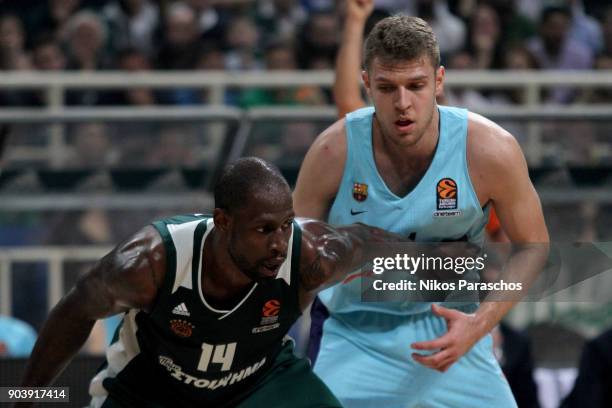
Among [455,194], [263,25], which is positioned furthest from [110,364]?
[263,25]

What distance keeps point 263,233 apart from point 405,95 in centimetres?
68

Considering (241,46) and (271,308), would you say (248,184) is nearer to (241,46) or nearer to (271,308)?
(271,308)

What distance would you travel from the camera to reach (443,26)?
8.49 meters

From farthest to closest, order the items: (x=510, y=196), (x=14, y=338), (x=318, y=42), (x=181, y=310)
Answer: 1. (x=318, y=42)
2. (x=14, y=338)
3. (x=510, y=196)
4. (x=181, y=310)

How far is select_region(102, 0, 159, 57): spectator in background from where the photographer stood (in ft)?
28.1

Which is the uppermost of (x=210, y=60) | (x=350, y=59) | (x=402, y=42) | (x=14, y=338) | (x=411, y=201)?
(x=402, y=42)

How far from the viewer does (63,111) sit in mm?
6609

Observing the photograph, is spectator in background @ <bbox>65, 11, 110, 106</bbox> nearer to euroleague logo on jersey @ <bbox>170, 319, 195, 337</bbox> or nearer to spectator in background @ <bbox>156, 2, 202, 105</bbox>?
spectator in background @ <bbox>156, 2, 202, 105</bbox>

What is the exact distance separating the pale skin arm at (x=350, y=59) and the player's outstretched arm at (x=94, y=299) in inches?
64.8

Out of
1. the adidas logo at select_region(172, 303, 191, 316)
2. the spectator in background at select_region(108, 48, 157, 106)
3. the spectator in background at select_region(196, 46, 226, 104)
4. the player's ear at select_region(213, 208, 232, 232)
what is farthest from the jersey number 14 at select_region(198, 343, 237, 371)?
the spectator in background at select_region(196, 46, 226, 104)

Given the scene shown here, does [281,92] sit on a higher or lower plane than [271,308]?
lower

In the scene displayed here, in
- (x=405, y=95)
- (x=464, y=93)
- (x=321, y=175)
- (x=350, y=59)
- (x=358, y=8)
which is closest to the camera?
(x=405, y=95)

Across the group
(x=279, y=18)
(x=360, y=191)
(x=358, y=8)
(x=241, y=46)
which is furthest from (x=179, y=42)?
(x=360, y=191)

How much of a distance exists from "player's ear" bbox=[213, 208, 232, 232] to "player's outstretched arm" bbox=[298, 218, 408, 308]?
288 millimetres
